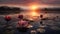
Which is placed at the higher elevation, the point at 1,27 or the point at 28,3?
the point at 28,3

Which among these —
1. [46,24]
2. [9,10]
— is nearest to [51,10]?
[46,24]

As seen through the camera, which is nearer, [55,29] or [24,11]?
[55,29]

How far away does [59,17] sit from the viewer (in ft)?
4.38

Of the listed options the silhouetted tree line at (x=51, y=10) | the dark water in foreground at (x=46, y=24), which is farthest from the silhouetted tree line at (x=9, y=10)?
the silhouetted tree line at (x=51, y=10)

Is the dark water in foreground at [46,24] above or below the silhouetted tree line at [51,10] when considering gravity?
below

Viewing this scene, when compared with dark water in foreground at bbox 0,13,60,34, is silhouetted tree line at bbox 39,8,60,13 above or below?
above

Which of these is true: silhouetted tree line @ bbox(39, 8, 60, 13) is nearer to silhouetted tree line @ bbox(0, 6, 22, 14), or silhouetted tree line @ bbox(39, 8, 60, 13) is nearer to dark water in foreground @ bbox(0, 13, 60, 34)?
dark water in foreground @ bbox(0, 13, 60, 34)

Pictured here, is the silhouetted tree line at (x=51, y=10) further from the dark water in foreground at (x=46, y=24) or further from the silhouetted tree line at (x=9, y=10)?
the silhouetted tree line at (x=9, y=10)

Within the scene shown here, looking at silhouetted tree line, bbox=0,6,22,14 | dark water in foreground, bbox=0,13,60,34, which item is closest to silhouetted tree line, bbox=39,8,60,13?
dark water in foreground, bbox=0,13,60,34

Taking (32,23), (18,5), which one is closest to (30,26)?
(32,23)

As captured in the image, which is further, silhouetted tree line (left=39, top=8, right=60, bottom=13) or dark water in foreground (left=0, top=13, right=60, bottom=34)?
silhouetted tree line (left=39, top=8, right=60, bottom=13)

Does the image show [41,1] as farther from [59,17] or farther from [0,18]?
[0,18]

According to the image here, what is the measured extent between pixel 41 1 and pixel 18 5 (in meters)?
0.26

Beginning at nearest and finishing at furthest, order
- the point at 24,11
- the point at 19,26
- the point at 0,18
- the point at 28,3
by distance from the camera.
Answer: the point at 19,26 → the point at 0,18 → the point at 24,11 → the point at 28,3
